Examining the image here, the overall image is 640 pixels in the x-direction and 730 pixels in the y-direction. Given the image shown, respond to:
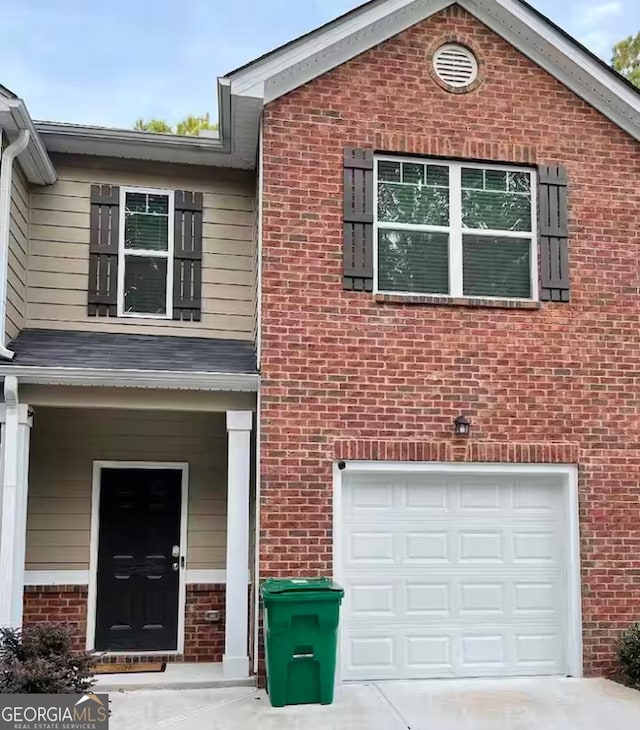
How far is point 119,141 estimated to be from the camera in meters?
8.89

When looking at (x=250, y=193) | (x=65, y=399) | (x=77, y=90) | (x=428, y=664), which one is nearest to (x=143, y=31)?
(x=77, y=90)

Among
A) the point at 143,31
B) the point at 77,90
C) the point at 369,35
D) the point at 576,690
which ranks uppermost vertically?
the point at 143,31

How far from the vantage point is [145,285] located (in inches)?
360

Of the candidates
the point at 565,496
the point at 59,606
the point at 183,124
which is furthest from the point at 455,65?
the point at 183,124

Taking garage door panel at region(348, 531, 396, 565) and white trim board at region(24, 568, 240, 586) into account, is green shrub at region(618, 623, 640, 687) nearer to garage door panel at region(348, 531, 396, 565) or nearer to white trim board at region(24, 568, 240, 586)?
garage door panel at region(348, 531, 396, 565)

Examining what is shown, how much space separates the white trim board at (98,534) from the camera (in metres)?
8.63

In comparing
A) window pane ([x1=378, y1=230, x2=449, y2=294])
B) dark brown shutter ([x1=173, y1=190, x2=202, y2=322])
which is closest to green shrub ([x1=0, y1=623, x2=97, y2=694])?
dark brown shutter ([x1=173, y1=190, x2=202, y2=322])

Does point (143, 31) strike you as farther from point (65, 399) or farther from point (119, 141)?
point (65, 399)

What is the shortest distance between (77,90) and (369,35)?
2491 cm

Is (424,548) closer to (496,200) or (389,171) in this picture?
(496,200)

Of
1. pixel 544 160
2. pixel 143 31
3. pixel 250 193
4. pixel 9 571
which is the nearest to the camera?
pixel 9 571

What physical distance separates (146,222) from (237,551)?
3.85m

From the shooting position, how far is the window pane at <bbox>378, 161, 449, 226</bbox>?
8344 mm

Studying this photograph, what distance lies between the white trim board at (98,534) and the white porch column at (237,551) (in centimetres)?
111
